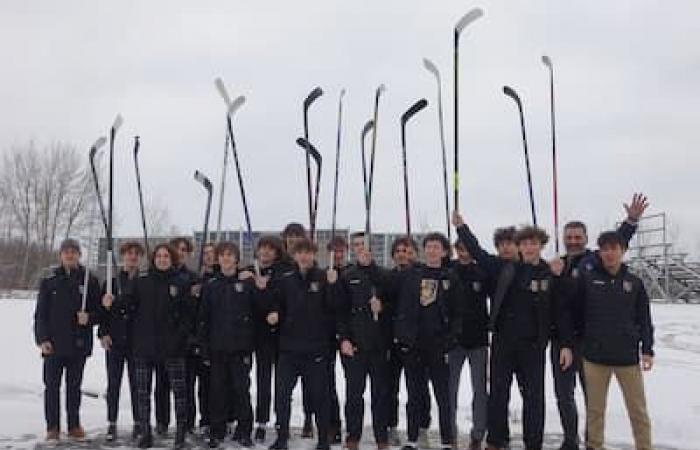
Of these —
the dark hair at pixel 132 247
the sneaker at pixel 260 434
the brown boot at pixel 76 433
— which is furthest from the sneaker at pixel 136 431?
the dark hair at pixel 132 247

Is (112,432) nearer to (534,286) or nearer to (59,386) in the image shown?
(59,386)

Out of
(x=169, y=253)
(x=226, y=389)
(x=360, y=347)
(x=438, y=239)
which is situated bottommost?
(x=226, y=389)

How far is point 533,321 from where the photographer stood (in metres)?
6.45

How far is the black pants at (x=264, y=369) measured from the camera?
7176mm

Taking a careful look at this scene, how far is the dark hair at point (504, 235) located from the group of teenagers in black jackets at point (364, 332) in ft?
0.05

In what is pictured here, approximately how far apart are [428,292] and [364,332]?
0.68 meters

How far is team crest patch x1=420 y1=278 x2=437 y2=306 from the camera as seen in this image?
6605mm

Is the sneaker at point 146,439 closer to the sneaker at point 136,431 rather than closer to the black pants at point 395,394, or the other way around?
the sneaker at point 136,431

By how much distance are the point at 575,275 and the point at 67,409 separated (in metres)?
4.89

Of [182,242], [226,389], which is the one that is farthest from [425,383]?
[182,242]

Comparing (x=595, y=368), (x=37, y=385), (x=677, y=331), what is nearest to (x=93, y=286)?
(x=37, y=385)

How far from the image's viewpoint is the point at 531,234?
6633mm

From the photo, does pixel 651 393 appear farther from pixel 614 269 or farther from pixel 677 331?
pixel 677 331

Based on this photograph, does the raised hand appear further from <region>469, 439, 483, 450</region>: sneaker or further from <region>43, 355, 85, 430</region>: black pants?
<region>43, 355, 85, 430</region>: black pants
